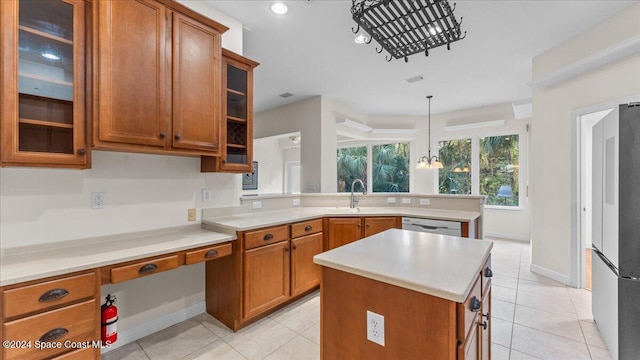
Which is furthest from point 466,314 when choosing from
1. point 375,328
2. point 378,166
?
point 378,166

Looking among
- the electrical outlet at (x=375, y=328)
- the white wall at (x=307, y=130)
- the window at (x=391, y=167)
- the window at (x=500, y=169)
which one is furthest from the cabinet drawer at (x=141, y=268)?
the window at (x=500, y=169)

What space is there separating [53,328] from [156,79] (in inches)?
63.2

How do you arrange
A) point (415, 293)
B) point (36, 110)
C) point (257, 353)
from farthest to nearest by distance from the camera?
1. point (257, 353)
2. point (36, 110)
3. point (415, 293)

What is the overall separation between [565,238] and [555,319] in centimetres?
126

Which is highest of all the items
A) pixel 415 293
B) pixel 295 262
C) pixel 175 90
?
pixel 175 90

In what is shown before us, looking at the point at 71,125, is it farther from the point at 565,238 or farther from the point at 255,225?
the point at 565,238

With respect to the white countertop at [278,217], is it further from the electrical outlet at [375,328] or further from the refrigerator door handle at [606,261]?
the electrical outlet at [375,328]

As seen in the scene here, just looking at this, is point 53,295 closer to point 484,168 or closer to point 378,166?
point 378,166

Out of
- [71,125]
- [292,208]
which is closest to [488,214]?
[292,208]

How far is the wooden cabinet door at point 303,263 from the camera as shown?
2709 millimetres

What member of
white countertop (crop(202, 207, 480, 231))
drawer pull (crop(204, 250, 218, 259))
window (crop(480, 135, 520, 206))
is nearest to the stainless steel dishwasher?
white countertop (crop(202, 207, 480, 231))

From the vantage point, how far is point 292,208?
12.1ft

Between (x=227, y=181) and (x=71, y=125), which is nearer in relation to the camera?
(x=71, y=125)

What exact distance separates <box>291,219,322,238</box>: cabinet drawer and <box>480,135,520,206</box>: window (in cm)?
453
